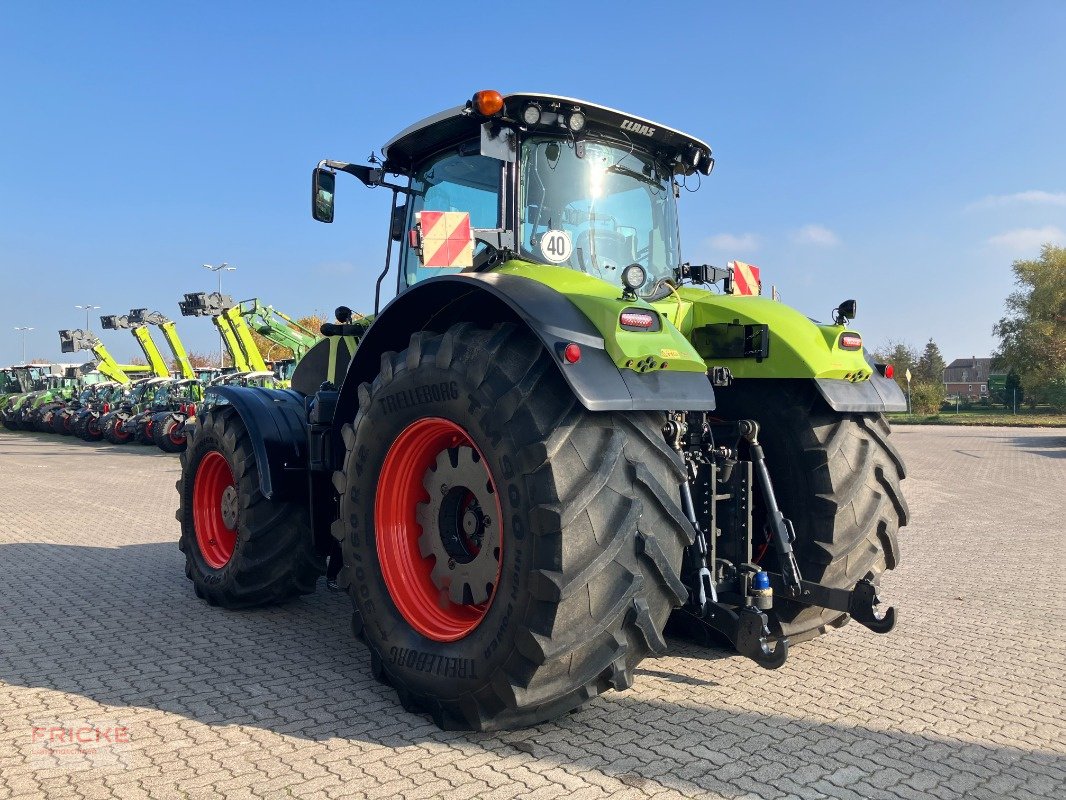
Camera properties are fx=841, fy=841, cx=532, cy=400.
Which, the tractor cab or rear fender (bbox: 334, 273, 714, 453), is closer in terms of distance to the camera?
rear fender (bbox: 334, 273, 714, 453)

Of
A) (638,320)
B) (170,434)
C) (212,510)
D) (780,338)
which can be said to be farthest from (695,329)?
(170,434)

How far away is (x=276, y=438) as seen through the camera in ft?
16.3

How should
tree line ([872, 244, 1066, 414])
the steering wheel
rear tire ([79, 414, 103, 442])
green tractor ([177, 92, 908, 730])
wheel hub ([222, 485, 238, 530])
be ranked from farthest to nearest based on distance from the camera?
tree line ([872, 244, 1066, 414]), rear tire ([79, 414, 103, 442]), wheel hub ([222, 485, 238, 530]), the steering wheel, green tractor ([177, 92, 908, 730])

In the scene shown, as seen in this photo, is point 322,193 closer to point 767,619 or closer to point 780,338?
point 780,338

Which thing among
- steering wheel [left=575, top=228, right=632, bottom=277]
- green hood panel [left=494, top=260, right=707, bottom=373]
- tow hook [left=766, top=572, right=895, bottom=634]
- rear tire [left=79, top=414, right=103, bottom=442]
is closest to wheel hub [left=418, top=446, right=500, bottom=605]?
green hood panel [left=494, top=260, right=707, bottom=373]

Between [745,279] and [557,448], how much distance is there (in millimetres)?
2681

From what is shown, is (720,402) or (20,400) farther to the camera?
(20,400)

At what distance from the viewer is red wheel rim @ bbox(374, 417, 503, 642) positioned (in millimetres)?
3520

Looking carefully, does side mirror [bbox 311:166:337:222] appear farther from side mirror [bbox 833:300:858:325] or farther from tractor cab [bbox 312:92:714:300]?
side mirror [bbox 833:300:858:325]

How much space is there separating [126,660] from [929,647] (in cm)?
409

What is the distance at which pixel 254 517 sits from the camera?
4.91m

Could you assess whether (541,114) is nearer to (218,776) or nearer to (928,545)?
(218,776)

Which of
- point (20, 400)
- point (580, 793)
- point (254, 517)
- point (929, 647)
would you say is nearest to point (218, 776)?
point (580, 793)

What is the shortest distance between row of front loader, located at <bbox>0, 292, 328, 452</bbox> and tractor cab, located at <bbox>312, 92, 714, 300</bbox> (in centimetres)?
1261
